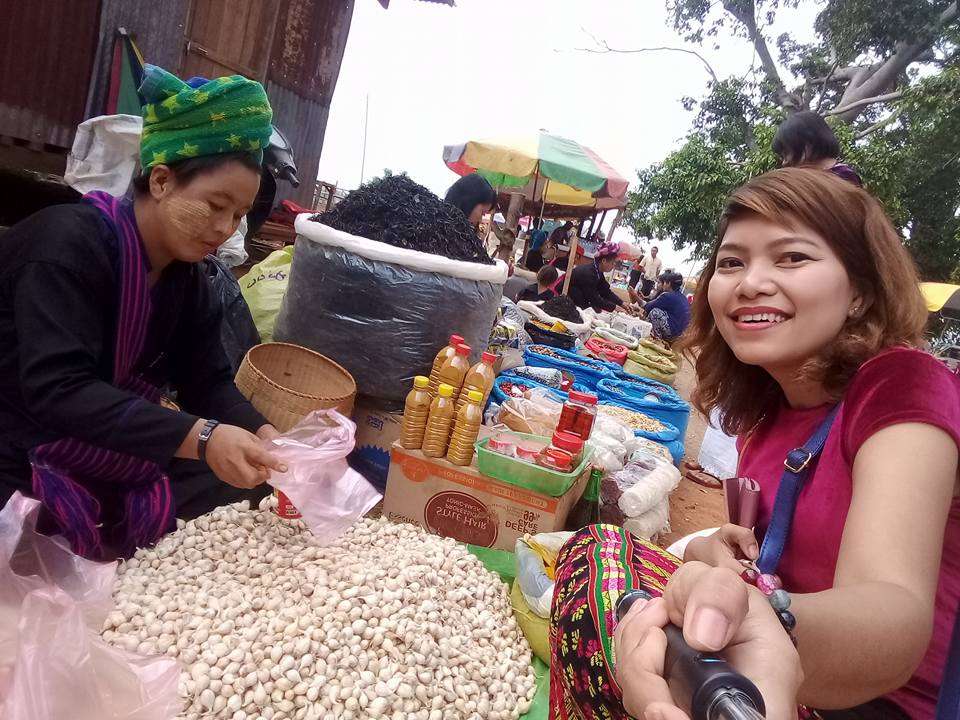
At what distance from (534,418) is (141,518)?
162 centimetres

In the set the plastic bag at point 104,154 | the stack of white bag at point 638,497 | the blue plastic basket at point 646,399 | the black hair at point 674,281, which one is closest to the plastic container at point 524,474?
the stack of white bag at point 638,497

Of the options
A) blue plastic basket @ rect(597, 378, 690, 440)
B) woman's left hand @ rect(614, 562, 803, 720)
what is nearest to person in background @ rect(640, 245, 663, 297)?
blue plastic basket @ rect(597, 378, 690, 440)

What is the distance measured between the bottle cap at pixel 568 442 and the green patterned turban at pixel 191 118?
137 centimetres

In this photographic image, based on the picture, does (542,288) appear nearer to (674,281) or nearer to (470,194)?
(674,281)

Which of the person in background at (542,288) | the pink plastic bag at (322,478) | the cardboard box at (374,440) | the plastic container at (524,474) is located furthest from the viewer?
the person in background at (542,288)

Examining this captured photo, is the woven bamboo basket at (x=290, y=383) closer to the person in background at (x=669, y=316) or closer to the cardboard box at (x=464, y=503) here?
the cardboard box at (x=464, y=503)

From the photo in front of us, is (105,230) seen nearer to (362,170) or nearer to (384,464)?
(384,464)

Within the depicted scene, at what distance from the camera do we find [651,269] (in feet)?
58.4

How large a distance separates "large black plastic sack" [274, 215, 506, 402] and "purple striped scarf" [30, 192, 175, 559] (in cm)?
96

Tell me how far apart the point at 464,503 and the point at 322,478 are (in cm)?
62

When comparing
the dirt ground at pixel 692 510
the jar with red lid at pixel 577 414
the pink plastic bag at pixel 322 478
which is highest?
the jar with red lid at pixel 577 414

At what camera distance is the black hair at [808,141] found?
3.28 metres

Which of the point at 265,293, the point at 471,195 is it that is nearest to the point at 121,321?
the point at 265,293

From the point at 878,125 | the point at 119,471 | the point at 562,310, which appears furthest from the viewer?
the point at 878,125
